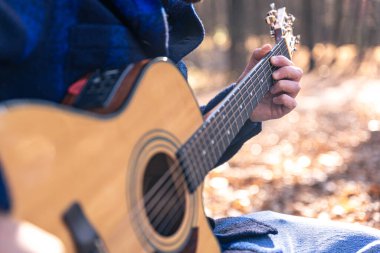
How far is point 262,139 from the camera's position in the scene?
6398 millimetres

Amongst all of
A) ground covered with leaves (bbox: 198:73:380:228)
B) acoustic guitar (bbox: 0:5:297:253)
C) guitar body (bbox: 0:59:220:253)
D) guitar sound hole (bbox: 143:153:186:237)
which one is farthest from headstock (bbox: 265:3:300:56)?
ground covered with leaves (bbox: 198:73:380:228)

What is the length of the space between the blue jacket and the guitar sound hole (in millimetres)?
276

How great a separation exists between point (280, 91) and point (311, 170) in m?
3.14

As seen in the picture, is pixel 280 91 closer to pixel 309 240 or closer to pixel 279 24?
pixel 279 24

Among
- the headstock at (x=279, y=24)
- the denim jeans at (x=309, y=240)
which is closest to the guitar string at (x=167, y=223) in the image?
the denim jeans at (x=309, y=240)

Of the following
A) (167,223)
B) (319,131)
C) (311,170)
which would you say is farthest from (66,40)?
(319,131)

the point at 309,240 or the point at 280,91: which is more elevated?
the point at 280,91

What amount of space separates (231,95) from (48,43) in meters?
0.58

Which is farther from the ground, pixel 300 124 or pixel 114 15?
pixel 114 15

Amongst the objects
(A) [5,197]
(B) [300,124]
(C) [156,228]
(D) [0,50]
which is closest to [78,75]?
(D) [0,50]

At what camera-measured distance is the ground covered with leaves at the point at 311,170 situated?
421cm

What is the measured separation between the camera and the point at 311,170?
199 inches

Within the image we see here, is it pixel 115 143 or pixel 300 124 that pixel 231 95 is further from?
pixel 300 124

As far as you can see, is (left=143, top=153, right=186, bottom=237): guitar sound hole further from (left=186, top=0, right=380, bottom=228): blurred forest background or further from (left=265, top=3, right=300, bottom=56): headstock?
(left=186, top=0, right=380, bottom=228): blurred forest background
